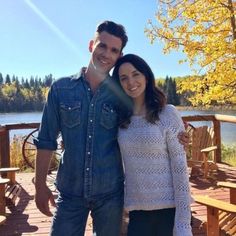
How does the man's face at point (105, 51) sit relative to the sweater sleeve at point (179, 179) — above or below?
above

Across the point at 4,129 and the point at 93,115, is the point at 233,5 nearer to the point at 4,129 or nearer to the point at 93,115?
the point at 4,129

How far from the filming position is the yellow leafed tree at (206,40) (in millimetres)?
8570

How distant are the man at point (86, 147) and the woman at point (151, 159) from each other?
76mm

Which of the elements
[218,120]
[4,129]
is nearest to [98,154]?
[4,129]

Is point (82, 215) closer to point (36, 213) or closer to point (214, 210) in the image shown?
point (214, 210)

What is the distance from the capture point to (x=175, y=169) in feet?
6.57

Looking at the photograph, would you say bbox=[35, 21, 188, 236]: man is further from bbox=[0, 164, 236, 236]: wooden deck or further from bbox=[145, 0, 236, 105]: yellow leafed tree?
bbox=[145, 0, 236, 105]: yellow leafed tree

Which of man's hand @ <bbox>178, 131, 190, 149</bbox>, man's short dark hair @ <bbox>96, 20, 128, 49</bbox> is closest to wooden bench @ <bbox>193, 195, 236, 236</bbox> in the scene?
man's hand @ <bbox>178, 131, 190, 149</bbox>

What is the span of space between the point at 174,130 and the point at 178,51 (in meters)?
7.72

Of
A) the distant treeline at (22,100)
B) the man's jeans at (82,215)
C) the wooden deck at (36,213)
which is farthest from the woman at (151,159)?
the distant treeline at (22,100)

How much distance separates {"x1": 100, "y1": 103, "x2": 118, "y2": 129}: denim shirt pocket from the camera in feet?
6.73

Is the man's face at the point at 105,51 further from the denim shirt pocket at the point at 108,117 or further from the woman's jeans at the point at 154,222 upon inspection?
the woman's jeans at the point at 154,222

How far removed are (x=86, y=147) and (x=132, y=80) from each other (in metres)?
0.41

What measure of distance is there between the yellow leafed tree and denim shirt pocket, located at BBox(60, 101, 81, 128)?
678cm
